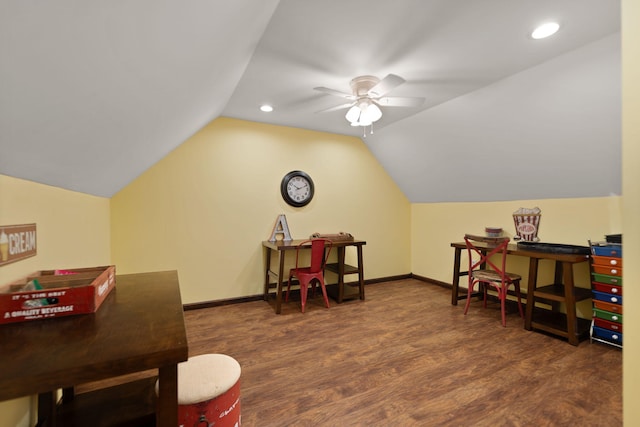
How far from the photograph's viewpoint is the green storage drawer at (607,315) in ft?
7.71

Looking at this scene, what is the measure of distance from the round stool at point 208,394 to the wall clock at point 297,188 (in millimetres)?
2813

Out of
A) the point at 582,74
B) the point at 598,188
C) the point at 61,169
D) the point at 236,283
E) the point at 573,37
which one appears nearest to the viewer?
the point at 61,169

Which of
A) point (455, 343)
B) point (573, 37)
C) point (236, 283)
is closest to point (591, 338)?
point (455, 343)

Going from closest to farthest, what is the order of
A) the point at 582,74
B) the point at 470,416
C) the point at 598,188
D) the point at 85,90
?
the point at 85,90
the point at 470,416
the point at 582,74
the point at 598,188

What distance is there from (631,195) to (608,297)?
2.10m

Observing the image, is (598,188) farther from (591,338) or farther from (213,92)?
(213,92)

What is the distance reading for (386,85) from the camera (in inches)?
88.5

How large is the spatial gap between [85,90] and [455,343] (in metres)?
2.97

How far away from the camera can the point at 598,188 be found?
107 inches

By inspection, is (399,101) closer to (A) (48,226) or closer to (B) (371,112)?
(B) (371,112)

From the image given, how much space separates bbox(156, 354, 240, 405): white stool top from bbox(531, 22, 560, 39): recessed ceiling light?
8.51 feet

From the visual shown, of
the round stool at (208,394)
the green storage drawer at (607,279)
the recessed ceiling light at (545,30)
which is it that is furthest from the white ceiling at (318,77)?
the round stool at (208,394)

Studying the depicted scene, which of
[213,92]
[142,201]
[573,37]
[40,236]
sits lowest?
[40,236]

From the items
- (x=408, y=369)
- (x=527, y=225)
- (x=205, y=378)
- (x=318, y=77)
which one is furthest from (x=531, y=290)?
(x=205, y=378)
